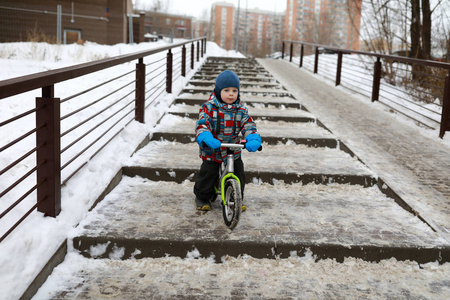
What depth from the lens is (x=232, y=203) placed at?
3.23 m

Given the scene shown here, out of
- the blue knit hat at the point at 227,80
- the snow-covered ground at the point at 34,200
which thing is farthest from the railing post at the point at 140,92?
the blue knit hat at the point at 227,80

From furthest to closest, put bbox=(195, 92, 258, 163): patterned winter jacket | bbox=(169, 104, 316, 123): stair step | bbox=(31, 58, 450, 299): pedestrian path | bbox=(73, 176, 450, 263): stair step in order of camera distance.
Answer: bbox=(169, 104, 316, 123): stair step, bbox=(195, 92, 258, 163): patterned winter jacket, bbox=(73, 176, 450, 263): stair step, bbox=(31, 58, 450, 299): pedestrian path

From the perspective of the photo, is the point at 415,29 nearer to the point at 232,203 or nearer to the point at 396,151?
the point at 396,151

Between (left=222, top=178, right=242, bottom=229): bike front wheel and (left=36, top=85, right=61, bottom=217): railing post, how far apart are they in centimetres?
123

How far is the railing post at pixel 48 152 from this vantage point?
9.24ft

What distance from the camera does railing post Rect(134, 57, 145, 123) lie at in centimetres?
550

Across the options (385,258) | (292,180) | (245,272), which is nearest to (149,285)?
(245,272)

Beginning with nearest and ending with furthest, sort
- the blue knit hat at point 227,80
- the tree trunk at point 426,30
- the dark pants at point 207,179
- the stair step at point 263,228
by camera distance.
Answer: the stair step at point 263,228, the blue knit hat at point 227,80, the dark pants at point 207,179, the tree trunk at point 426,30

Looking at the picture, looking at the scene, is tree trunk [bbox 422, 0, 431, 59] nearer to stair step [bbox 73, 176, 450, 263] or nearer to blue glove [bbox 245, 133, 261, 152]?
stair step [bbox 73, 176, 450, 263]

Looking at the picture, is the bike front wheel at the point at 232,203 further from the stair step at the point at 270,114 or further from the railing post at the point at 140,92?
the stair step at the point at 270,114

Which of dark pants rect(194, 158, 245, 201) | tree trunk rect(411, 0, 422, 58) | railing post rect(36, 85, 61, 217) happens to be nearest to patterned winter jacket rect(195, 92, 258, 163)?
dark pants rect(194, 158, 245, 201)

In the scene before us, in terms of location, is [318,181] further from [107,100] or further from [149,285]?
[107,100]

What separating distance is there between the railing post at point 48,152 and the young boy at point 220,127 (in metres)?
1.01

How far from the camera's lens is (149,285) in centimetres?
262
